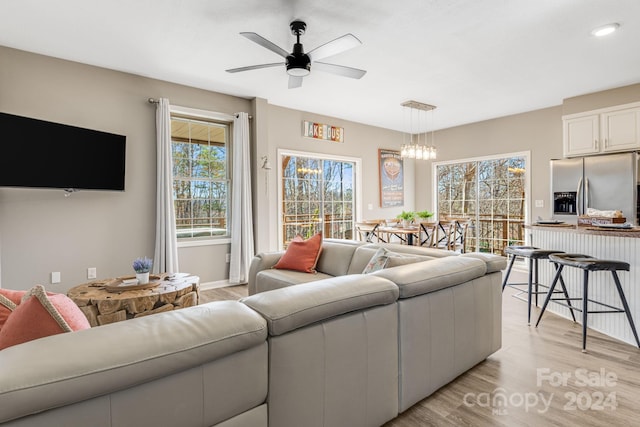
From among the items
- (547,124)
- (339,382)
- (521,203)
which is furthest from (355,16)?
(521,203)

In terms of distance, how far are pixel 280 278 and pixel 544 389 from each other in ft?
7.03

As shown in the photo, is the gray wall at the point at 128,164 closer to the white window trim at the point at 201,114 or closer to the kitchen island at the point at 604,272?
the white window trim at the point at 201,114

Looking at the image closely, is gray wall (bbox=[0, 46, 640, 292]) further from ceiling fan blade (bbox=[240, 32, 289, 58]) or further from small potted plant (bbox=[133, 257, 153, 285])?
ceiling fan blade (bbox=[240, 32, 289, 58])

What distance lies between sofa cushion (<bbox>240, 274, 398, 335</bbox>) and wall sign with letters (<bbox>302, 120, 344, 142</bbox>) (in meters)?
4.39

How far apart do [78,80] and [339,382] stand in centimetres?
427

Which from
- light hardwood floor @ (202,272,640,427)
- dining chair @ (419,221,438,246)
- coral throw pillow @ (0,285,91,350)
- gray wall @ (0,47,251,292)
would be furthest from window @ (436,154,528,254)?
coral throw pillow @ (0,285,91,350)

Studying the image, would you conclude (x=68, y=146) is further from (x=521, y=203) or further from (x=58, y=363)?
(x=521, y=203)

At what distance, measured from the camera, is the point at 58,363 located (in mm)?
859

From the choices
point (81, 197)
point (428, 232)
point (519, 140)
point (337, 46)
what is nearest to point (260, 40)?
point (337, 46)

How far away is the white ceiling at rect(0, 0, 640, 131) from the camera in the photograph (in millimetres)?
2701

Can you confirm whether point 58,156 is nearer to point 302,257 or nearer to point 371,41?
point 302,257

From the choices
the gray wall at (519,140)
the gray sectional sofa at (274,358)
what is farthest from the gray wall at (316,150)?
the gray sectional sofa at (274,358)

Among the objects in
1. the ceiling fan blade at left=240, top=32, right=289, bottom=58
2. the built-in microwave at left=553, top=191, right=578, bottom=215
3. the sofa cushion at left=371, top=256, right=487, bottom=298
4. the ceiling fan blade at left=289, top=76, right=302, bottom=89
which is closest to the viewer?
the sofa cushion at left=371, top=256, right=487, bottom=298

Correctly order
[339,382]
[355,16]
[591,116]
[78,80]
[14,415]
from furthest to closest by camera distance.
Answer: [591,116], [78,80], [355,16], [339,382], [14,415]
